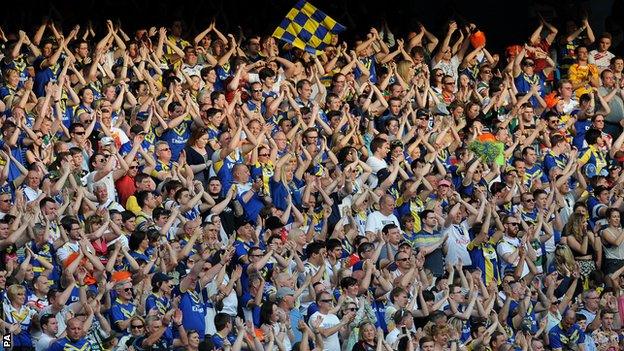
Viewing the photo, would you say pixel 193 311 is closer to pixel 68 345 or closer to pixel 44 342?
pixel 68 345

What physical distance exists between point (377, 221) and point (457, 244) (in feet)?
3.12

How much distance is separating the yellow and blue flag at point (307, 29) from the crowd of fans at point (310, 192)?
29cm

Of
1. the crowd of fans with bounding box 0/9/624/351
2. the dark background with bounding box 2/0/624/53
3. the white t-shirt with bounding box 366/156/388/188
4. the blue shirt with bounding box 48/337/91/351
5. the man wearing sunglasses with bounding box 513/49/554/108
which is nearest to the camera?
the blue shirt with bounding box 48/337/91/351

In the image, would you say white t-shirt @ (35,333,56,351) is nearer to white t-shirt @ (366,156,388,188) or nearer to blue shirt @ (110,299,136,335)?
blue shirt @ (110,299,136,335)

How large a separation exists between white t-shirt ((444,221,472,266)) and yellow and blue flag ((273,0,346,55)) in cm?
362

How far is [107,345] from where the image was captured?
1780 centimetres

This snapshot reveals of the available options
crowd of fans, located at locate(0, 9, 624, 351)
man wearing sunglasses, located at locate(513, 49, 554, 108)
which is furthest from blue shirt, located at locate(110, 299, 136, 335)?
man wearing sunglasses, located at locate(513, 49, 554, 108)

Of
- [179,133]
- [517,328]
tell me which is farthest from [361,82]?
[517,328]

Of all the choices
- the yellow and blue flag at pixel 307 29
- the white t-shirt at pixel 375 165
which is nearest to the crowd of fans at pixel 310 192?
the white t-shirt at pixel 375 165

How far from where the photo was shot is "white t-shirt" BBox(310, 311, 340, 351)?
1881 centimetres

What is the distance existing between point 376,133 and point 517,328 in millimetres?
3664

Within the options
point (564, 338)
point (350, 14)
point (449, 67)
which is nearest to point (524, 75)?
point (449, 67)

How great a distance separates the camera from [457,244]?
2114cm

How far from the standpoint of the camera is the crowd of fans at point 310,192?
61.5ft
